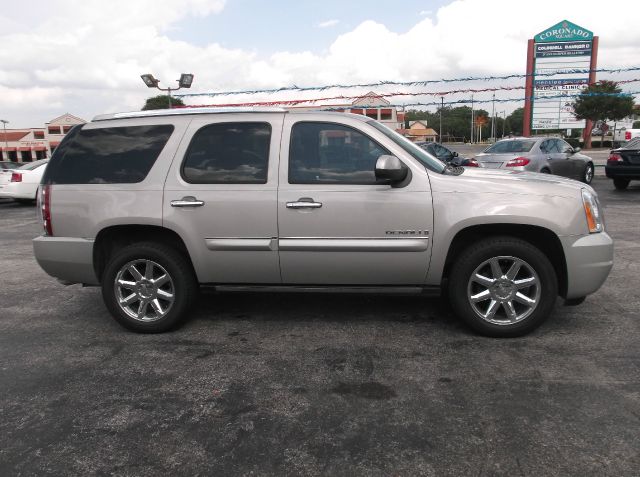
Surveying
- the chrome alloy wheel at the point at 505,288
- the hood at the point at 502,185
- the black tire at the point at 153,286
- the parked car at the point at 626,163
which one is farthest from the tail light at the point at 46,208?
the parked car at the point at 626,163

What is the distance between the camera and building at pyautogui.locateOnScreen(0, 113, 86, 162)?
237ft

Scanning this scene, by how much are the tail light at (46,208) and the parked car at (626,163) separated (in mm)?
14363

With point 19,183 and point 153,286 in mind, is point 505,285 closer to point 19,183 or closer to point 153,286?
point 153,286

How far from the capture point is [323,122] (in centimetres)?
430

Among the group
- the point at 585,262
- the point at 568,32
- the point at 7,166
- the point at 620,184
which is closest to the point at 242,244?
the point at 585,262

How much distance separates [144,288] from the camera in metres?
4.47

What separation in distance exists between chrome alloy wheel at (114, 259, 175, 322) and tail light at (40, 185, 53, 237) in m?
0.71

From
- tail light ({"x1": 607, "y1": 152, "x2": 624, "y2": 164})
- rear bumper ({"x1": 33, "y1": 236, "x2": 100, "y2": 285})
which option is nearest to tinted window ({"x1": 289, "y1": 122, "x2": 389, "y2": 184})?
rear bumper ({"x1": 33, "y1": 236, "x2": 100, "y2": 285})

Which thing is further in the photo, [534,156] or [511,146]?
[511,146]

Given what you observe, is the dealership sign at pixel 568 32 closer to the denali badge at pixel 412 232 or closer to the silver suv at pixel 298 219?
the silver suv at pixel 298 219

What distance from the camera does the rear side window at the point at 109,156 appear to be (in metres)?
4.43

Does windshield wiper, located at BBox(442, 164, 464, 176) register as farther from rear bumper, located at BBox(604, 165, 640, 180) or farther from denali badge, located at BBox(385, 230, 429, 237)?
rear bumper, located at BBox(604, 165, 640, 180)

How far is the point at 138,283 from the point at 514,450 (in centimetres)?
310

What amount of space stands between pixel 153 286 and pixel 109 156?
1.13 metres
